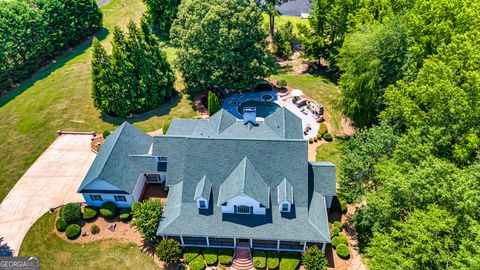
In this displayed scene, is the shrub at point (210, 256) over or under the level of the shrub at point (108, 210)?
under

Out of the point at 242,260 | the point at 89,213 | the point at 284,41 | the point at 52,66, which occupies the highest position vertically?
the point at 284,41

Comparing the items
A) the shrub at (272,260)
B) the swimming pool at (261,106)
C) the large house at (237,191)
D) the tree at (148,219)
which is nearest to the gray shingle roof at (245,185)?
the large house at (237,191)

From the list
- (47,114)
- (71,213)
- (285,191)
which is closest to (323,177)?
(285,191)

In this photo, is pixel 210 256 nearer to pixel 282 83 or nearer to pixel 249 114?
pixel 249 114

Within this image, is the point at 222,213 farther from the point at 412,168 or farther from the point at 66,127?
the point at 66,127

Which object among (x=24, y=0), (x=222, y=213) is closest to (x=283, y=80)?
(x=222, y=213)

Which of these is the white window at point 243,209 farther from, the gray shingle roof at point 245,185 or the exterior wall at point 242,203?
the gray shingle roof at point 245,185

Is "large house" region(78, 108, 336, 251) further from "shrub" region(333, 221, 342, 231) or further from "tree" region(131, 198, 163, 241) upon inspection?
"shrub" region(333, 221, 342, 231)
